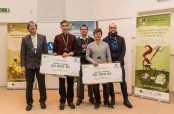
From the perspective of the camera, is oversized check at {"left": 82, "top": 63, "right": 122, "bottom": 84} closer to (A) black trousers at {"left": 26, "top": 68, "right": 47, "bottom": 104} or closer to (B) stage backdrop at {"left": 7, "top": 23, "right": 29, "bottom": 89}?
(A) black trousers at {"left": 26, "top": 68, "right": 47, "bottom": 104}

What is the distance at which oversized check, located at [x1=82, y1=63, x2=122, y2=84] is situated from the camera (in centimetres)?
311

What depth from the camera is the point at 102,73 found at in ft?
10.3

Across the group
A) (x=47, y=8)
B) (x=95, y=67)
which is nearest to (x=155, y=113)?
(x=95, y=67)

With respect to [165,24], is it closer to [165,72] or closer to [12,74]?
[165,72]

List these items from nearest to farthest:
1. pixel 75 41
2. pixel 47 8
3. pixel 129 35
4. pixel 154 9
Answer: pixel 75 41
pixel 129 35
pixel 154 9
pixel 47 8

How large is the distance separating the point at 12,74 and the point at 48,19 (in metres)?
1.88

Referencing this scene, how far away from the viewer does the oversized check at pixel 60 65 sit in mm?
3170

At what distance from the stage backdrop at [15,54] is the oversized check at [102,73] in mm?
2496

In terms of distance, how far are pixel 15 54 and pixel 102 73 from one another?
2834mm

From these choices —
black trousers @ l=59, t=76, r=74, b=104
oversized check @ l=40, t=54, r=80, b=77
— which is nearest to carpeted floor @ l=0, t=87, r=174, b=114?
black trousers @ l=59, t=76, r=74, b=104

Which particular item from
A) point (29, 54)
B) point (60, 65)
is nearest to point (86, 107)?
point (60, 65)

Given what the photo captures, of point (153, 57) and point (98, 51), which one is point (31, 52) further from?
point (153, 57)

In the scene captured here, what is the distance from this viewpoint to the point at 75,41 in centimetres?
334

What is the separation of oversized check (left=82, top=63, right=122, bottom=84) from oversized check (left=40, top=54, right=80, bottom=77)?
0.57 feet
